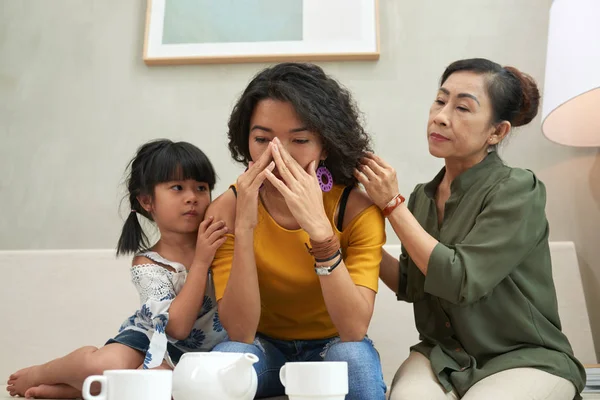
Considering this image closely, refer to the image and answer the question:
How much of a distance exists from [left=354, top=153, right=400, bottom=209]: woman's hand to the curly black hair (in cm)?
4

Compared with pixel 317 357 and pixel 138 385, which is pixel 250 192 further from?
pixel 138 385

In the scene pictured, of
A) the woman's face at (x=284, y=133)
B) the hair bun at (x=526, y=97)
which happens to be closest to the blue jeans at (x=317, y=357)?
the woman's face at (x=284, y=133)

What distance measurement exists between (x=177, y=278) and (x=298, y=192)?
446 mm

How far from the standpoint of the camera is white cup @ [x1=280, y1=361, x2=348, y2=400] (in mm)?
785

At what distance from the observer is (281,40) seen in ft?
6.68

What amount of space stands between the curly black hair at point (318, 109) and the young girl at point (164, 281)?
0.22 m

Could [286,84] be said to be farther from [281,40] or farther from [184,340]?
[281,40]

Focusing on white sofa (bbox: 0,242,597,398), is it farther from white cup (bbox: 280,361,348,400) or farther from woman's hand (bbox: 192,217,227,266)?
white cup (bbox: 280,361,348,400)

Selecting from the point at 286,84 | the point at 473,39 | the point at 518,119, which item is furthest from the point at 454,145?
the point at 473,39

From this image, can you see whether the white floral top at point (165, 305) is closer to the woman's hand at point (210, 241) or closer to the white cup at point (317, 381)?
the woman's hand at point (210, 241)

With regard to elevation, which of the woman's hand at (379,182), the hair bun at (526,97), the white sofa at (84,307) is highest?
the hair bun at (526,97)

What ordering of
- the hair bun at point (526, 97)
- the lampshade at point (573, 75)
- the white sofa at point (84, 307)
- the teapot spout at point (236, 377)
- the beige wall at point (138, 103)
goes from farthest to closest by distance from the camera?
the beige wall at point (138, 103)
the white sofa at point (84, 307)
the lampshade at point (573, 75)
the hair bun at point (526, 97)
the teapot spout at point (236, 377)

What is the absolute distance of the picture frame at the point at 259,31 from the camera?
6.62 ft

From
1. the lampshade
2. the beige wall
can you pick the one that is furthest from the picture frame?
the lampshade
